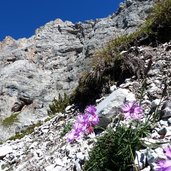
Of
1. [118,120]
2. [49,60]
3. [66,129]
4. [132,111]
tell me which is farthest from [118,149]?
[49,60]

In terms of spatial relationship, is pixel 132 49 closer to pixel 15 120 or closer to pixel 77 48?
pixel 15 120

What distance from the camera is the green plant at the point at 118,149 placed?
4328mm

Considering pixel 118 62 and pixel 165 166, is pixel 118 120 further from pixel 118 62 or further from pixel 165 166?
pixel 118 62

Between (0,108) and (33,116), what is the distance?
346 inches

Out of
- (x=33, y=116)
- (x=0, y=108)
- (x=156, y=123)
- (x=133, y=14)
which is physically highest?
(x=133, y=14)

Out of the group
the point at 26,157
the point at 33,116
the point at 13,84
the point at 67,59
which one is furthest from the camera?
the point at 67,59

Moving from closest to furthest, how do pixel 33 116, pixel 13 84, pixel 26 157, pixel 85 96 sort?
pixel 26 157 < pixel 85 96 < pixel 33 116 < pixel 13 84

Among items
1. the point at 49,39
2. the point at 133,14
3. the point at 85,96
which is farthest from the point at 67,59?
the point at 85,96

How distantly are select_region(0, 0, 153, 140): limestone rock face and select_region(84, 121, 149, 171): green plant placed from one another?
20.0 metres

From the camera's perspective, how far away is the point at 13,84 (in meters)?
36.4

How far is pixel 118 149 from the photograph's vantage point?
440cm

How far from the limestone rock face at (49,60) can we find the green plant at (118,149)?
20.0 metres

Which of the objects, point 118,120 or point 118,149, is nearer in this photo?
point 118,149

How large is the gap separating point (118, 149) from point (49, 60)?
38.9 metres
